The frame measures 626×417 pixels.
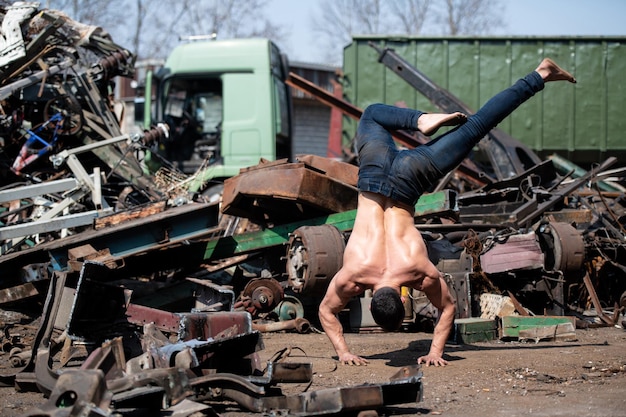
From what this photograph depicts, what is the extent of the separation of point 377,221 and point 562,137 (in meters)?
9.74

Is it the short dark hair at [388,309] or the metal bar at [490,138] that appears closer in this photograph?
the short dark hair at [388,309]

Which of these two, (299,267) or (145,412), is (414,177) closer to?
(299,267)

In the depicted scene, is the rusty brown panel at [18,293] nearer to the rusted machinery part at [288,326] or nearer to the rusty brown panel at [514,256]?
the rusted machinery part at [288,326]

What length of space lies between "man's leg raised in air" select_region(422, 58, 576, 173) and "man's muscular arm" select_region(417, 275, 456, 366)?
868 millimetres

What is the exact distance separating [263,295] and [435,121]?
252cm

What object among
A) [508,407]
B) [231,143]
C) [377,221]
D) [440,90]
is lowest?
[508,407]

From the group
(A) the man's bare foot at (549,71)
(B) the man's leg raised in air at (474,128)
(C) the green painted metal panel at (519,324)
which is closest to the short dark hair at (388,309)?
(B) the man's leg raised in air at (474,128)

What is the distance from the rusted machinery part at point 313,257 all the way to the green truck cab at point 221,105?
3873 millimetres

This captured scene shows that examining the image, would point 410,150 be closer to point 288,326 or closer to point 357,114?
point 288,326

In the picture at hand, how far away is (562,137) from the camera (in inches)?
574

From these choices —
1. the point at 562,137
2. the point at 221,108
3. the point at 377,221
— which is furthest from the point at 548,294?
the point at 562,137

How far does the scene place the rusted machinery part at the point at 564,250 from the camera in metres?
7.98

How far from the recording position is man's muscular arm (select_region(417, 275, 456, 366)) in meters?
5.57

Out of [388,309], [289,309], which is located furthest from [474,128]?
[289,309]
